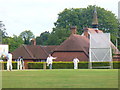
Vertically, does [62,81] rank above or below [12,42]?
below

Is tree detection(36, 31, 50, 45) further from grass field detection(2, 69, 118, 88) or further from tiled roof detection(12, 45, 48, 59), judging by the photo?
grass field detection(2, 69, 118, 88)

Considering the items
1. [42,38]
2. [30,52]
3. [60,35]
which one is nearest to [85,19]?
[60,35]

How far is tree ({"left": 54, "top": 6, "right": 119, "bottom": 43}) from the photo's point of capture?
377ft

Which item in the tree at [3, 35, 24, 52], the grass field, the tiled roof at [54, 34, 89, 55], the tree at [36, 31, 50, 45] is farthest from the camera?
the tree at [36, 31, 50, 45]

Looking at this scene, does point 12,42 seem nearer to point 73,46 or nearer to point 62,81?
point 73,46

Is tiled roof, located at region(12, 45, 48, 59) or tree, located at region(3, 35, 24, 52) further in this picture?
tree, located at region(3, 35, 24, 52)

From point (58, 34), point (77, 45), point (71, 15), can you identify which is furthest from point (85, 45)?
point (71, 15)

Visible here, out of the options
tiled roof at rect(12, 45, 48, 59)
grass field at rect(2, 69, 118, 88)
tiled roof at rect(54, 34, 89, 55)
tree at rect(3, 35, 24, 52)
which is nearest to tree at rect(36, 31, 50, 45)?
tree at rect(3, 35, 24, 52)

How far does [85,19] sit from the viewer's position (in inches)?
4592

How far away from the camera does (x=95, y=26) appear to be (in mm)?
112125

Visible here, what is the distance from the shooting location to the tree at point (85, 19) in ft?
377

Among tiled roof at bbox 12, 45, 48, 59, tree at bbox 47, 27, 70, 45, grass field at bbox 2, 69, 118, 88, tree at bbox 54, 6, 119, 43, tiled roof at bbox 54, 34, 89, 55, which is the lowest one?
grass field at bbox 2, 69, 118, 88

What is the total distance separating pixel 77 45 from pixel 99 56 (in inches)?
606

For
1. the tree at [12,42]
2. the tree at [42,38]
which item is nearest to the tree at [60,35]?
the tree at [12,42]
